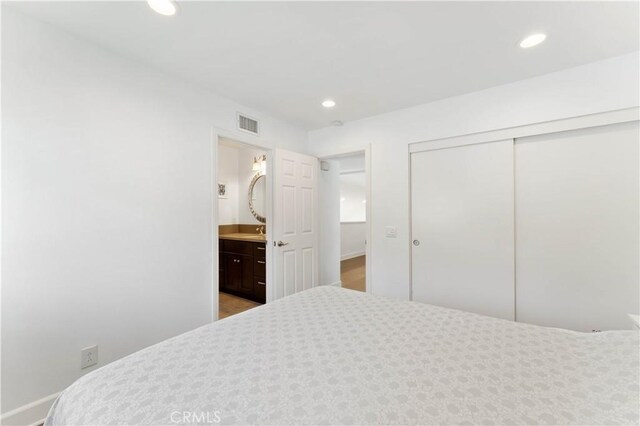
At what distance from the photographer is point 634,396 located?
2.47ft

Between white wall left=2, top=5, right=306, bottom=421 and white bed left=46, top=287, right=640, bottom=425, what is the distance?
3.53 feet

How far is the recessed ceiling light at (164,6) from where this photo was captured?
1.42 metres

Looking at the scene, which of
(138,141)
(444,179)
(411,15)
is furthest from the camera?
(444,179)

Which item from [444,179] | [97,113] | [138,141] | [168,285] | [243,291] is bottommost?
[243,291]

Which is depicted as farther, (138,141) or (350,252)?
(350,252)

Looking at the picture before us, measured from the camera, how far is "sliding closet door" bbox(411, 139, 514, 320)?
92.9 inches

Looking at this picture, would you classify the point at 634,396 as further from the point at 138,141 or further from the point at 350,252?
the point at 350,252

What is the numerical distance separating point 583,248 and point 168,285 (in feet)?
10.9

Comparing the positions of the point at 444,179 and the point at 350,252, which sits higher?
the point at 444,179

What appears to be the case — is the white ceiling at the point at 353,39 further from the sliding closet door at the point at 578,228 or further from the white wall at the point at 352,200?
the white wall at the point at 352,200

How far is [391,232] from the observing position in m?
2.95

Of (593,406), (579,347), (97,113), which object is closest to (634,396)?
(593,406)

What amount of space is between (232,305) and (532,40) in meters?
3.87

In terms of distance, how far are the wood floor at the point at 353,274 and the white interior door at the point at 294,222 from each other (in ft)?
3.51
